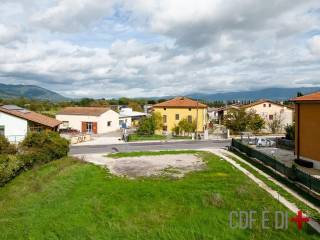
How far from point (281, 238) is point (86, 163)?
19.6 metres

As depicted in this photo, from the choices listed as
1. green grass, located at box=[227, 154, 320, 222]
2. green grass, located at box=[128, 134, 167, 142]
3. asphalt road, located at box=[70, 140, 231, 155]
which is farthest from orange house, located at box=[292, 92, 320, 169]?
green grass, located at box=[128, 134, 167, 142]

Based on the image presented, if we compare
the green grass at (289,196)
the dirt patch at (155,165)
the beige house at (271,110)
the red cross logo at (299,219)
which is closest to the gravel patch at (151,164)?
the dirt patch at (155,165)

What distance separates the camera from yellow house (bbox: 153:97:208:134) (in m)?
58.7

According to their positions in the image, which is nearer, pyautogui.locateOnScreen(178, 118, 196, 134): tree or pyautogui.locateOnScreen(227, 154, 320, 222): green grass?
pyautogui.locateOnScreen(227, 154, 320, 222): green grass

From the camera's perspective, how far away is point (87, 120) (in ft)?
194

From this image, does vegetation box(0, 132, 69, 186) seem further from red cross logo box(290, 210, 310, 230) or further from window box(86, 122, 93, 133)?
window box(86, 122, 93, 133)

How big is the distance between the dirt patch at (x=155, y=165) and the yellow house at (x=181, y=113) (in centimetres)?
2453

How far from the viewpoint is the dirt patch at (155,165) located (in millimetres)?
25903

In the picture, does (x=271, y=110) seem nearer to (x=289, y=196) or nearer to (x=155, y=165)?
(x=155, y=165)

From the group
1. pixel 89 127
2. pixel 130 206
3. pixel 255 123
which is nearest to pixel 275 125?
pixel 255 123

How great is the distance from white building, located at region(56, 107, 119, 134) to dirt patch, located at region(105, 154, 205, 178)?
87.4 ft

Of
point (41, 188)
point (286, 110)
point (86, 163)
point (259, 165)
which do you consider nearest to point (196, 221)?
point (41, 188)

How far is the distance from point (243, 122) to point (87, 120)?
25.5 m

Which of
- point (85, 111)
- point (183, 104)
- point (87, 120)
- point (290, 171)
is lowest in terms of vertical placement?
point (290, 171)
